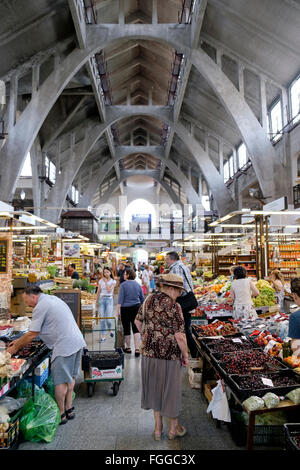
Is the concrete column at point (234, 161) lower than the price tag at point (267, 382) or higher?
higher

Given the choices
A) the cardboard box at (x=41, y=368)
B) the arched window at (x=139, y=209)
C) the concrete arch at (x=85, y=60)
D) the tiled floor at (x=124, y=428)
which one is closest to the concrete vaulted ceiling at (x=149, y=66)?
the concrete arch at (x=85, y=60)

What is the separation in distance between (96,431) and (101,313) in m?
4.16

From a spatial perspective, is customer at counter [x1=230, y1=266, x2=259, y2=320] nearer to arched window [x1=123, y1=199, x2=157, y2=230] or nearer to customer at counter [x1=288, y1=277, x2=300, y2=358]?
customer at counter [x1=288, y1=277, x2=300, y2=358]

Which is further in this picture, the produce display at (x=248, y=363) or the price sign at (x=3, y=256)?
the price sign at (x=3, y=256)

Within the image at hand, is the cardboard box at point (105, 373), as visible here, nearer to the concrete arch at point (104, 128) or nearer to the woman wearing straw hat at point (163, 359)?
the woman wearing straw hat at point (163, 359)

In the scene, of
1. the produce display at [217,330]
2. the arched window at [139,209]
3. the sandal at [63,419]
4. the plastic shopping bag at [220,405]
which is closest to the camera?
the plastic shopping bag at [220,405]

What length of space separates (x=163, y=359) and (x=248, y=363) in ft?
3.04

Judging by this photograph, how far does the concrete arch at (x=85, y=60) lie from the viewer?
38.4 feet

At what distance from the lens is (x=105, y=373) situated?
4.11m

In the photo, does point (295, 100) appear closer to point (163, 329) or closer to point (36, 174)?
point (36, 174)

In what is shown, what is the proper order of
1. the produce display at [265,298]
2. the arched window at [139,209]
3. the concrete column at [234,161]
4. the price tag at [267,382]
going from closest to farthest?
the price tag at [267,382], the produce display at [265,298], the concrete column at [234,161], the arched window at [139,209]

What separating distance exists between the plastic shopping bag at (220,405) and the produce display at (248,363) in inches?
7.9

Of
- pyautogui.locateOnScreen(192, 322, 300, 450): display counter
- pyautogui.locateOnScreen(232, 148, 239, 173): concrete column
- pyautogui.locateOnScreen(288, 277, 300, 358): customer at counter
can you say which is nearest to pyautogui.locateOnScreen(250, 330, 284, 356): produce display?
pyautogui.locateOnScreen(192, 322, 300, 450): display counter

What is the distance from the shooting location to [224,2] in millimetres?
11227
